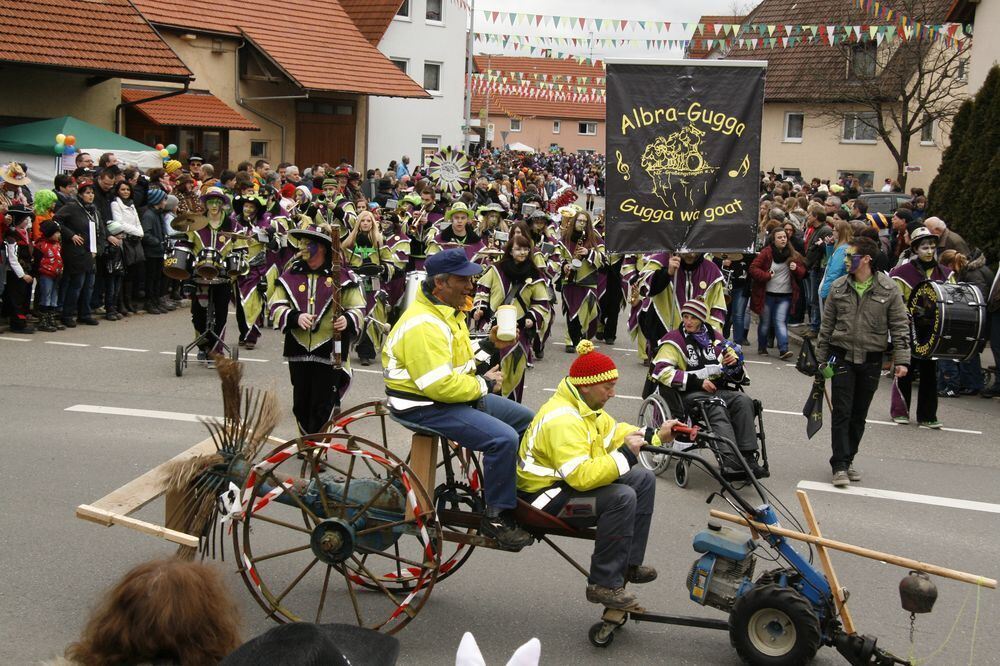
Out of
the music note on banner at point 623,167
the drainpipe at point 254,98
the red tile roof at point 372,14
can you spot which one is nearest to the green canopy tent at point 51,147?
the drainpipe at point 254,98

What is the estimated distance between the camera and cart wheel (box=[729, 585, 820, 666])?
5672 mm

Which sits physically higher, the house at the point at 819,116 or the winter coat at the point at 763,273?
the house at the point at 819,116

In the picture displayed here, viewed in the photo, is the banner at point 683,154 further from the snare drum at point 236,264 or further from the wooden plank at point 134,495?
the snare drum at point 236,264

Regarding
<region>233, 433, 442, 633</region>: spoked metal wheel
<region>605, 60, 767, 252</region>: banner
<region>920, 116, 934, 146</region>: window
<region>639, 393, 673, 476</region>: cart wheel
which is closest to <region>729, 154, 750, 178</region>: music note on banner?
<region>605, 60, 767, 252</region>: banner

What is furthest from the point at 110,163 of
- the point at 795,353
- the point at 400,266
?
the point at 795,353

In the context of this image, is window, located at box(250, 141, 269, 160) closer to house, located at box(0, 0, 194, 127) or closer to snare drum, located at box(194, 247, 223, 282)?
house, located at box(0, 0, 194, 127)

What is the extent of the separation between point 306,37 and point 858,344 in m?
29.5

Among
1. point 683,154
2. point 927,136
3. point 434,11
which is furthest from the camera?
point 434,11

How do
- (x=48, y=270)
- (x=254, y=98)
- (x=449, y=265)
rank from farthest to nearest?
(x=254, y=98) → (x=48, y=270) → (x=449, y=265)

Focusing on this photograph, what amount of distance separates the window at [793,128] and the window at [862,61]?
5.01m

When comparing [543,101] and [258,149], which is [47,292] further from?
[543,101]

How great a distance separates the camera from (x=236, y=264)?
43.9ft

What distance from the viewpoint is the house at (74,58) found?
21578mm

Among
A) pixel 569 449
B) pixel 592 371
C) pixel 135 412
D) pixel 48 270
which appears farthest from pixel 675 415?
pixel 48 270
